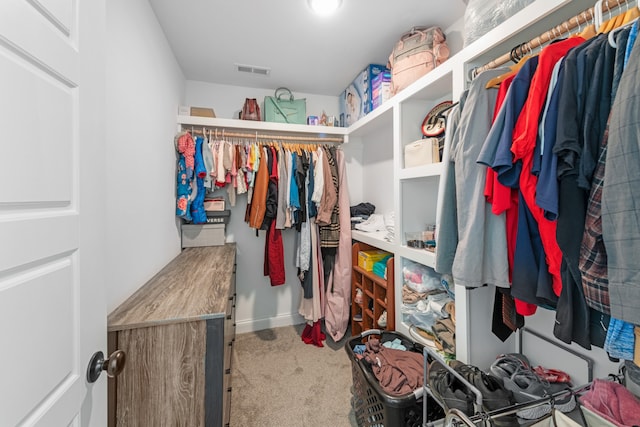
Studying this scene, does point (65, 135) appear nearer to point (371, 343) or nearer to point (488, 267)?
point (488, 267)

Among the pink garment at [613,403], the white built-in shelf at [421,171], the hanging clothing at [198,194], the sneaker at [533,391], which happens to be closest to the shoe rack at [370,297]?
the white built-in shelf at [421,171]

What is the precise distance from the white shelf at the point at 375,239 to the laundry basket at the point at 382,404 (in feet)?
2.01

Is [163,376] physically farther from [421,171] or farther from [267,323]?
[267,323]

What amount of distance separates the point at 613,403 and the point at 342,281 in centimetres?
173

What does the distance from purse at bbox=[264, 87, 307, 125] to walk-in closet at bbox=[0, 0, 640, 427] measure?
16mm

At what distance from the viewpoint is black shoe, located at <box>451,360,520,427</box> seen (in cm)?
85

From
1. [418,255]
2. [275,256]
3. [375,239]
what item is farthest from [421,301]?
[275,256]

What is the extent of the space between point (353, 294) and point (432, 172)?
1431 mm

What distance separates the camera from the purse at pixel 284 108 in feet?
8.20

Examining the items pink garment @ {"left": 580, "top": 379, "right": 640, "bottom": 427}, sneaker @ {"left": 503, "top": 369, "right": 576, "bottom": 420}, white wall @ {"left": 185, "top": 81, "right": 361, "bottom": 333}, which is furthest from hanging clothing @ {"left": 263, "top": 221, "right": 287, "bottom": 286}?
pink garment @ {"left": 580, "top": 379, "right": 640, "bottom": 427}

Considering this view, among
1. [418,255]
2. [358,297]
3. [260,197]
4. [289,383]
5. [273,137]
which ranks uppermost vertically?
[273,137]

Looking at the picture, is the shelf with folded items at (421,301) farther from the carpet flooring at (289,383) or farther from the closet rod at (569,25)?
the closet rod at (569,25)

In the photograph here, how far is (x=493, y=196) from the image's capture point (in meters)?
0.88

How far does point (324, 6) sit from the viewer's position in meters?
1.50
